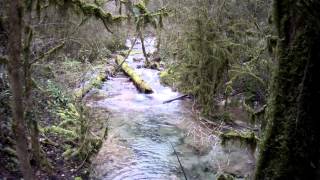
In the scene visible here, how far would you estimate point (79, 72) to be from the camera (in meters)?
12.0

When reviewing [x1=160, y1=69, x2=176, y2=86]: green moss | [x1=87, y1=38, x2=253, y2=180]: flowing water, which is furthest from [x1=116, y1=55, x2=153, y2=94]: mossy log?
[x1=160, y1=69, x2=176, y2=86]: green moss

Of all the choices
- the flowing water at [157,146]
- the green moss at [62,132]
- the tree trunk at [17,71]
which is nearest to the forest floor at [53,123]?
the green moss at [62,132]

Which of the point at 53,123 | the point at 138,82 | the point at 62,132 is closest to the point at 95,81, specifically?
the point at 138,82

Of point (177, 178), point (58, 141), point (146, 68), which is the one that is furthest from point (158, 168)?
point (146, 68)

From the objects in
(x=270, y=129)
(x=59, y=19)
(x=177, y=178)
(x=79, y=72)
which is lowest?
(x=177, y=178)

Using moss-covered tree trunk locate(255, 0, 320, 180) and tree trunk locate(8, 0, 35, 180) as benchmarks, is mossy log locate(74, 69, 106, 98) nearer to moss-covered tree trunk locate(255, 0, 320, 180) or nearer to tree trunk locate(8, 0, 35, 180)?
tree trunk locate(8, 0, 35, 180)

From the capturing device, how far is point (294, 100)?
253 centimetres

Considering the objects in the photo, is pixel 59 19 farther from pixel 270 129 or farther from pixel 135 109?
pixel 270 129

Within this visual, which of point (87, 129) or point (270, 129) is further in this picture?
point (87, 129)

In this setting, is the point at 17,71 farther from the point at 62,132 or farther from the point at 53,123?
the point at 53,123

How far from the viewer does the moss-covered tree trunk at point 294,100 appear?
7.89 ft

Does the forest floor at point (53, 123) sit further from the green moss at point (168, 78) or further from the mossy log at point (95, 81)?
the green moss at point (168, 78)

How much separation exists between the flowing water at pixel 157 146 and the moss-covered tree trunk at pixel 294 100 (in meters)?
5.68

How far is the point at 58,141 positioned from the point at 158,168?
2.46 m
